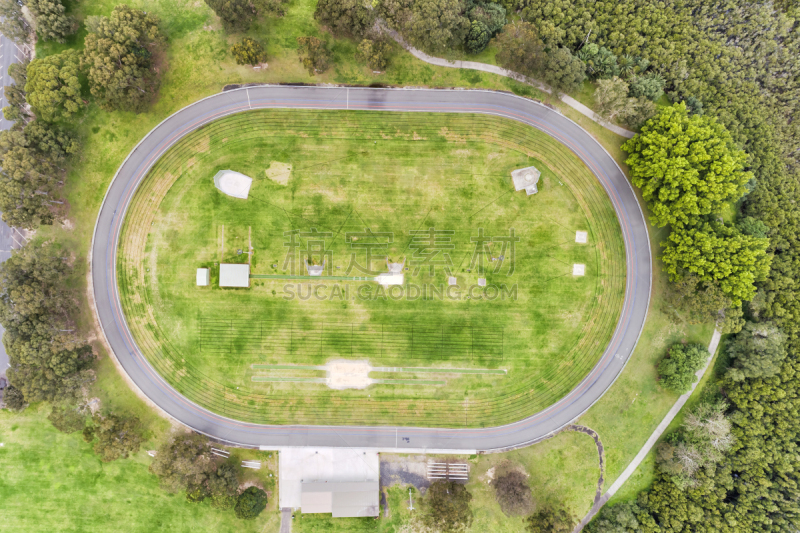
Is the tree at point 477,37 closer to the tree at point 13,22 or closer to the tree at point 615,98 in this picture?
the tree at point 615,98

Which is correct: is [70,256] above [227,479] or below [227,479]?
above

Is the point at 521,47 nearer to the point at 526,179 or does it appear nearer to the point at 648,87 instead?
the point at 526,179

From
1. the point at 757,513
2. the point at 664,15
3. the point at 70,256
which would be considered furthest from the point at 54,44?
the point at 757,513

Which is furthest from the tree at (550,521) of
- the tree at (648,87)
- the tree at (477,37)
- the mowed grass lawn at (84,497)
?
the tree at (477,37)

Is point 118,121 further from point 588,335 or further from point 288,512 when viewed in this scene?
point 588,335

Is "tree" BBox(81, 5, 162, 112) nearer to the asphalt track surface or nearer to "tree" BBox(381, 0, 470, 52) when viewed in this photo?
the asphalt track surface
